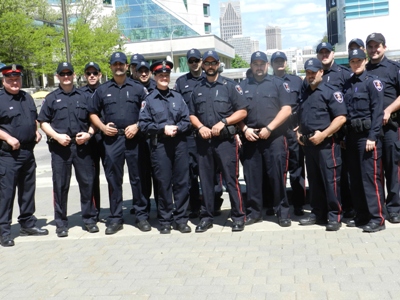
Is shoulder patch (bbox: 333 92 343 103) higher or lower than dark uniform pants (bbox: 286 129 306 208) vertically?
higher

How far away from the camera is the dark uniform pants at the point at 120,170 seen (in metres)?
6.84

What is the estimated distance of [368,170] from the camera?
619 cm

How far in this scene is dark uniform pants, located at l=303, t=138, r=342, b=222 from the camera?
6312 millimetres

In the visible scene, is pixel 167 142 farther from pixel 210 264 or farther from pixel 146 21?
pixel 146 21

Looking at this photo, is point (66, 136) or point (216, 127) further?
point (66, 136)

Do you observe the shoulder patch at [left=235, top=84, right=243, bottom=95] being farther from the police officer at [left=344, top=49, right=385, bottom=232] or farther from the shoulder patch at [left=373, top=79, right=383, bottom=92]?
the shoulder patch at [left=373, top=79, right=383, bottom=92]

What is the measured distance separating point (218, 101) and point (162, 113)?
70cm

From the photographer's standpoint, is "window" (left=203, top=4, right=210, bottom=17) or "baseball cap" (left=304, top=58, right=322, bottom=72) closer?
"baseball cap" (left=304, top=58, right=322, bottom=72)

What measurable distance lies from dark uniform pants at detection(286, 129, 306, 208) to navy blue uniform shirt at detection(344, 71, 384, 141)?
103 cm

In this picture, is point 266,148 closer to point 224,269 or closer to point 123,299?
point 224,269

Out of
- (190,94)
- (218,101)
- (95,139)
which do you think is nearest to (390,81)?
(218,101)

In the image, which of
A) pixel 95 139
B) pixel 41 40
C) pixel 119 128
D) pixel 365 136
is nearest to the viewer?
pixel 365 136

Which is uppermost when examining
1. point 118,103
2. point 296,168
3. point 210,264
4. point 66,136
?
point 118,103

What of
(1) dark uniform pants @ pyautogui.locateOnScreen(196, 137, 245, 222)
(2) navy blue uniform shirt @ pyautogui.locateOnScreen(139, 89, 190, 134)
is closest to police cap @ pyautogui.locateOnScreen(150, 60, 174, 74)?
(2) navy blue uniform shirt @ pyautogui.locateOnScreen(139, 89, 190, 134)
